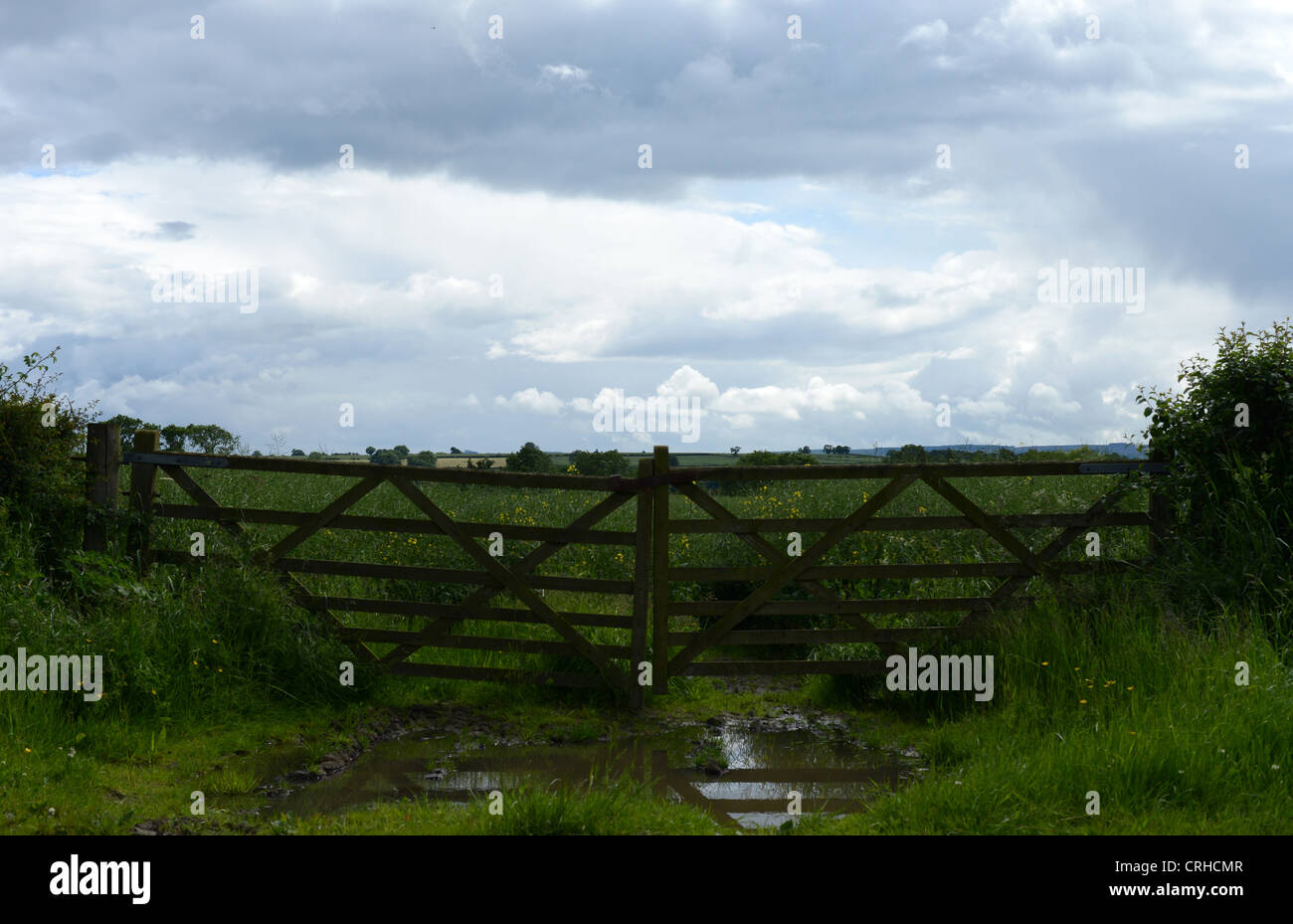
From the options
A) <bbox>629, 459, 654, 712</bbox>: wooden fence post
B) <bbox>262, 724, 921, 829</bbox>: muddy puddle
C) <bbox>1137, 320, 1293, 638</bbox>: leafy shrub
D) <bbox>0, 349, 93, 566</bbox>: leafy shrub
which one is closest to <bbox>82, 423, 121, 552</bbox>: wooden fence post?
<bbox>0, 349, 93, 566</bbox>: leafy shrub

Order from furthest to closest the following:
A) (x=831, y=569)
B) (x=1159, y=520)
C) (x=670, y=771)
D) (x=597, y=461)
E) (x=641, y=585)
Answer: (x=597, y=461) < (x=1159, y=520) < (x=831, y=569) < (x=641, y=585) < (x=670, y=771)

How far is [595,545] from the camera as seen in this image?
10680 millimetres

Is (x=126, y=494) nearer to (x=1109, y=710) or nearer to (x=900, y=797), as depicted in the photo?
(x=900, y=797)

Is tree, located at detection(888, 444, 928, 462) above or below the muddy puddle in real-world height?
above

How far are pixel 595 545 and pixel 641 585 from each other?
2.51 m

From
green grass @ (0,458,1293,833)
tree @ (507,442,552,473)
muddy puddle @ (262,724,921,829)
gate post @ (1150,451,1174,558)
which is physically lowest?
muddy puddle @ (262,724,921,829)

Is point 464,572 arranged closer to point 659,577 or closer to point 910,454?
point 659,577

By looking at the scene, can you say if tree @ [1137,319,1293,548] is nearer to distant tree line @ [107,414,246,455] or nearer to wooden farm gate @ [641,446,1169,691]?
wooden farm gate @ [641,446,1169,691]

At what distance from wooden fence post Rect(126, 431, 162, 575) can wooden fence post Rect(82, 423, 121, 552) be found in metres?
0.17

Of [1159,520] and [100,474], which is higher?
[100,474]

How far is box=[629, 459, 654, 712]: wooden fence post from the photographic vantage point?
321 inches

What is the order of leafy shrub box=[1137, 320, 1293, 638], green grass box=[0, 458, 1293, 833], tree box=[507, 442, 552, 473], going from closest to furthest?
green grass box=[0, 458, 1293, 833]
leafy shrub box=[1137, 320, 1293, 638]
tree box=[507, 442, 552, 473]

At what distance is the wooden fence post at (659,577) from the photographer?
8180mm

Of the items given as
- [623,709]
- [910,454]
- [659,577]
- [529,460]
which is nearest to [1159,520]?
[659,577]
